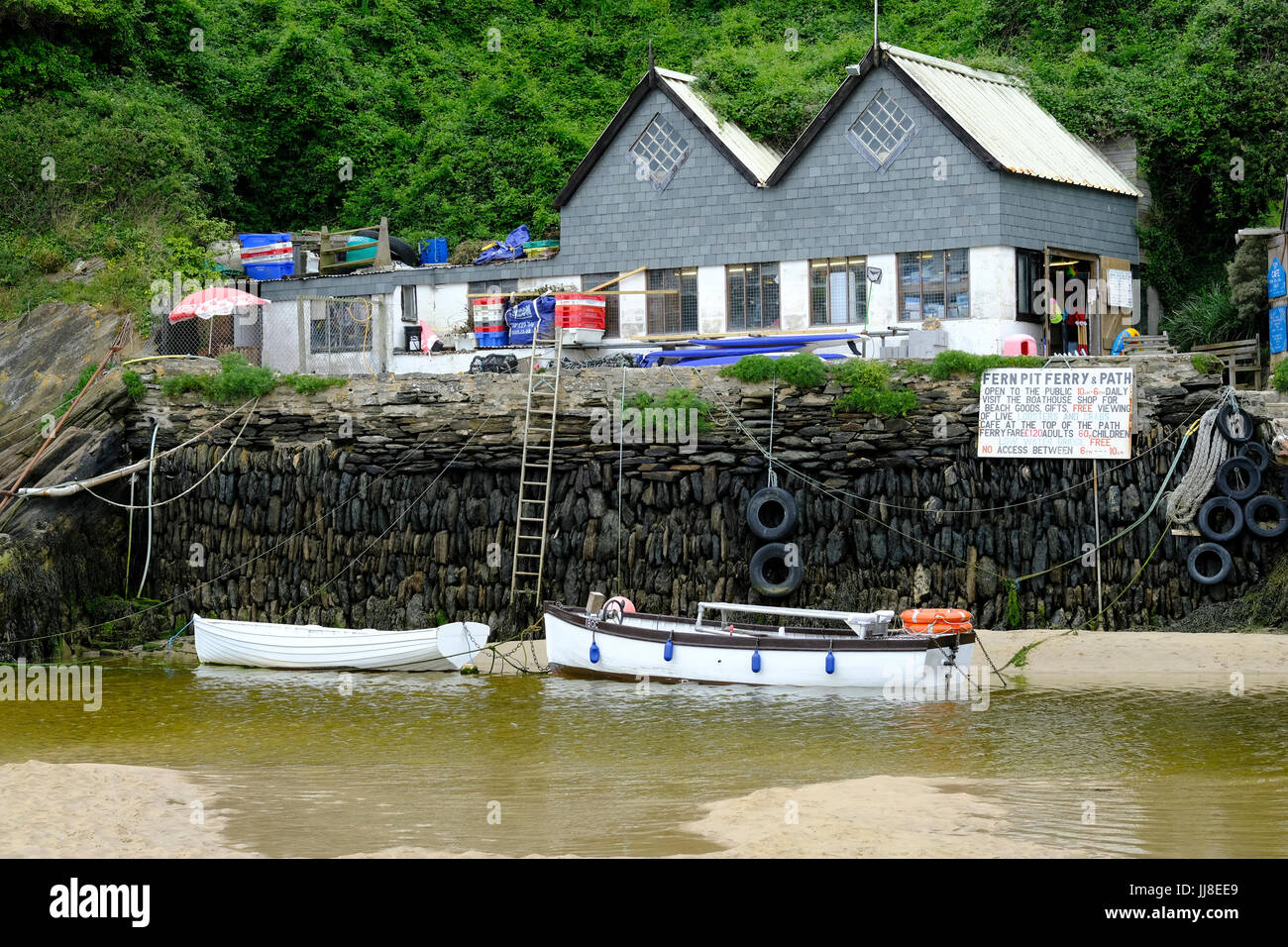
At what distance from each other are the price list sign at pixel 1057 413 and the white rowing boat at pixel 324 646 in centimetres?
960

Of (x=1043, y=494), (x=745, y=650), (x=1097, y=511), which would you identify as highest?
(x=1043, y=494)

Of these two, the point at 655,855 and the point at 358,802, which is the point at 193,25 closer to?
the point at 358,802

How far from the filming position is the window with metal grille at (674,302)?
108 ft

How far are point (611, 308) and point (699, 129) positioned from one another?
4545 mm

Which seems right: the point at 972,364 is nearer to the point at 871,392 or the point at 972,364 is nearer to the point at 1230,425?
the point at 871,392

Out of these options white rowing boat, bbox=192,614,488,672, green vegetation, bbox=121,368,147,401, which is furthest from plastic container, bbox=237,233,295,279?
white rowing boat, bbox=192,614,488,672

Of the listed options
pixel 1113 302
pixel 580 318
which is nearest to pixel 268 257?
pixel 580 318

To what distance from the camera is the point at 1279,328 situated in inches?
1056

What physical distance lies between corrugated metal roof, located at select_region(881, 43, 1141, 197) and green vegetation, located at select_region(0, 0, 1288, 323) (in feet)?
3.27

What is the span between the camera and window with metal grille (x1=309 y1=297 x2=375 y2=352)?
35219mm

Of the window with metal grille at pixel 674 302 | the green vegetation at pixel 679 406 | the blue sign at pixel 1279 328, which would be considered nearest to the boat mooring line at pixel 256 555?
the green vegetation at pixel 679 406

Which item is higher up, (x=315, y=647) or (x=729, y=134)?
(x=729, y=134)
